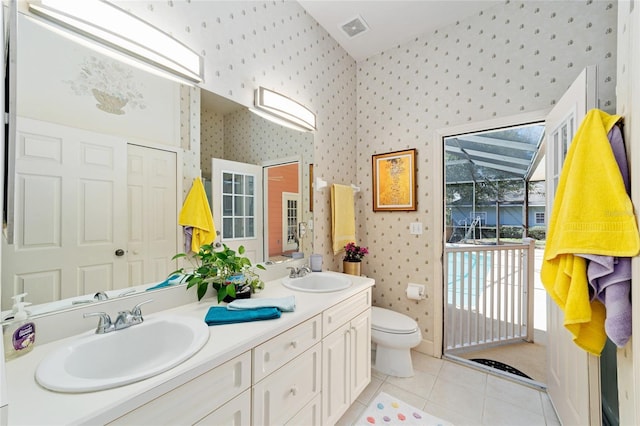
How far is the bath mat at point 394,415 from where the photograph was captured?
5.14 feet

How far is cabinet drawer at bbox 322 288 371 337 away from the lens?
4.49 feet

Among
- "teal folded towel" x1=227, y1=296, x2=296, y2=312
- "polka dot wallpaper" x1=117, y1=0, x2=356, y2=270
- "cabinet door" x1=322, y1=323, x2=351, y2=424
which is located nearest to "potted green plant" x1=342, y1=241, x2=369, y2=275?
"polka dot wallpaper" x1=117, y1=0, x2=356, y2=270

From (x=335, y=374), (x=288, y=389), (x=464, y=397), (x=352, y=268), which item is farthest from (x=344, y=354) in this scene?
(x=464, y=397)

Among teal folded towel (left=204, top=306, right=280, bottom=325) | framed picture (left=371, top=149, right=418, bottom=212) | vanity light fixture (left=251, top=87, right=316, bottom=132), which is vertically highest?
vanity light fixture (left=251, top=87, right=316, bottom=132)

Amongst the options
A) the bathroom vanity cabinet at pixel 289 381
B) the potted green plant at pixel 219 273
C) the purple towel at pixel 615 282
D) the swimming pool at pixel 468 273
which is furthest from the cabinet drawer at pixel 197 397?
the swimming pool at pixel 468 273

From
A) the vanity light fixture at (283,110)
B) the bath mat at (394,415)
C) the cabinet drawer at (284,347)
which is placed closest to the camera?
the cabinet drawer at (284,347)

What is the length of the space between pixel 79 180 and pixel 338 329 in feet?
4.47

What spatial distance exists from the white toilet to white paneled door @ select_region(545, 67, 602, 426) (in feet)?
2.65

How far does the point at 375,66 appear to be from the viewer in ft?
8.43

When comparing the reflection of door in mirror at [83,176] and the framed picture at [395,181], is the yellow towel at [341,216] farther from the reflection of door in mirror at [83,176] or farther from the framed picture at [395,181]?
the reflection of door in mirror at [83,176]

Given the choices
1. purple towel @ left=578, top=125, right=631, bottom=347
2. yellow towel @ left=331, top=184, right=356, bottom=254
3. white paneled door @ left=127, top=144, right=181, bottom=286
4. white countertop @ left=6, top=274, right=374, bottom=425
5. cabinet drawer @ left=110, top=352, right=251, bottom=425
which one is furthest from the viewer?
yellow towel @ left=331, top=184, right=356, bottom=254

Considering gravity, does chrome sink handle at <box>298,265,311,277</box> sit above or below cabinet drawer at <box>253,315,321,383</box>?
above

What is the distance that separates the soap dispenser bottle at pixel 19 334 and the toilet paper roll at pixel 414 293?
226 cm

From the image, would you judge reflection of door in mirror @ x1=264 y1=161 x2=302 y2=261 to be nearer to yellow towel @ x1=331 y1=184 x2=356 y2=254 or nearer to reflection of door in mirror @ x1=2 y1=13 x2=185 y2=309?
yellow towel @ x1=331 y1=184 x2=356 y2=254
